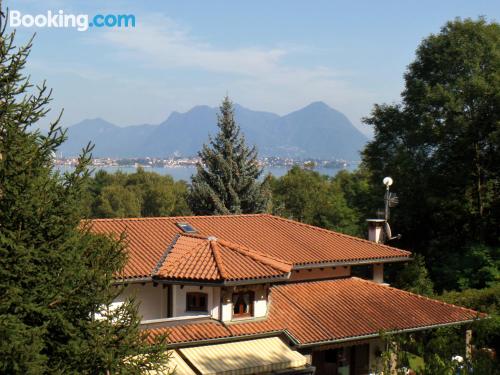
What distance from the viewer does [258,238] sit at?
24359 mm

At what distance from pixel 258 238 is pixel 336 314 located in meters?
5.06

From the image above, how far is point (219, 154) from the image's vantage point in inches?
1663

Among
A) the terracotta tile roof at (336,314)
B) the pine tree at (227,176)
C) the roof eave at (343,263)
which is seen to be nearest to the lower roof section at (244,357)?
the terracotta tile roof at (336,314)

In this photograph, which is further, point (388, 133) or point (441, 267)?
point (388, 133)

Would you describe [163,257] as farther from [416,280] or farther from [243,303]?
[416,280]

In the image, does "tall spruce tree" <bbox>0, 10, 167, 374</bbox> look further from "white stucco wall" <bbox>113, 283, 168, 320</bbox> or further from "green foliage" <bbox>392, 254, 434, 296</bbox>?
"green foliage" <bbox>392, 254, 434, 296</bbox>

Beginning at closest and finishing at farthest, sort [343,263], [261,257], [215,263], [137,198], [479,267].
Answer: [215,263] < [261,257] < [343,263] < [479,267] < [137,198]

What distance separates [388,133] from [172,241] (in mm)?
21181

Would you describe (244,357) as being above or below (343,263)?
below

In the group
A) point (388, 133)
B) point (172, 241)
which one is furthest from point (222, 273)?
point (388, 133)

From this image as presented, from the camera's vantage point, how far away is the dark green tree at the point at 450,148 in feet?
110

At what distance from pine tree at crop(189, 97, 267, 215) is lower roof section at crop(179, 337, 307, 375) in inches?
886

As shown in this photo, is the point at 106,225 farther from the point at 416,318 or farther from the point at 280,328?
the point at 416,318

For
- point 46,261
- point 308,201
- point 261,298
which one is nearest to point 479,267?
point 261,298
